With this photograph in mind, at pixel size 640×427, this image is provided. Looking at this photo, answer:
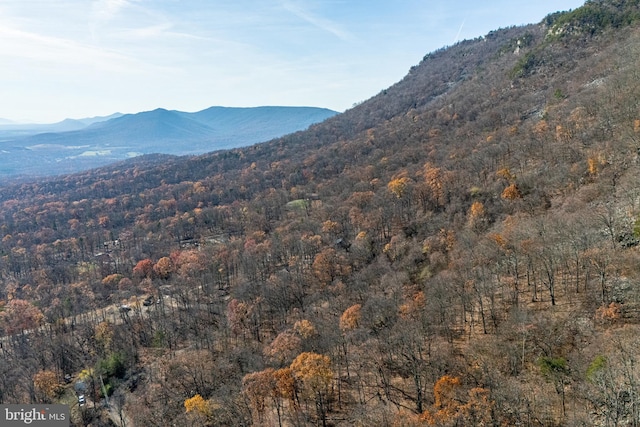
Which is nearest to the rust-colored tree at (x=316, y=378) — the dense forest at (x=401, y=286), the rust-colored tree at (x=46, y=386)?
the dense forest at (x=401, y=286)

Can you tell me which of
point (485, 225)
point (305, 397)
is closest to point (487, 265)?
point (485, 225)

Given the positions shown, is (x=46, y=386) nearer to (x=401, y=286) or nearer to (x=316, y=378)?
(x=316, y=378)

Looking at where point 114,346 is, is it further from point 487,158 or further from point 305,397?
point 487,158

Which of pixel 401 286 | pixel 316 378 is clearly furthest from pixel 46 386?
pixel 401 286

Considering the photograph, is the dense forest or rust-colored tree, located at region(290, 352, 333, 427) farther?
rust-colored tree, located at region(290, 352, 333, 427)

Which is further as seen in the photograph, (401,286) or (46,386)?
(401,286)

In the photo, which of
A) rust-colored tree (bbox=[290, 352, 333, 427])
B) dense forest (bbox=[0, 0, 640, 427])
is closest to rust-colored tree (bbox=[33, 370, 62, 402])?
dense forest (bbox=[0, 0, 640, 427])

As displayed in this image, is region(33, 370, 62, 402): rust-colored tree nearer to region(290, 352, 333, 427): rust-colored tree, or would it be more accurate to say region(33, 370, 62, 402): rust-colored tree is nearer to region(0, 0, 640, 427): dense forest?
region(0, 0, 640, 427): dense forest

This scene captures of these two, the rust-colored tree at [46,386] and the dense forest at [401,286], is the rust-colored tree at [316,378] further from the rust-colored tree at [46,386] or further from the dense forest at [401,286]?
the rust-colored tree at [46,386]
